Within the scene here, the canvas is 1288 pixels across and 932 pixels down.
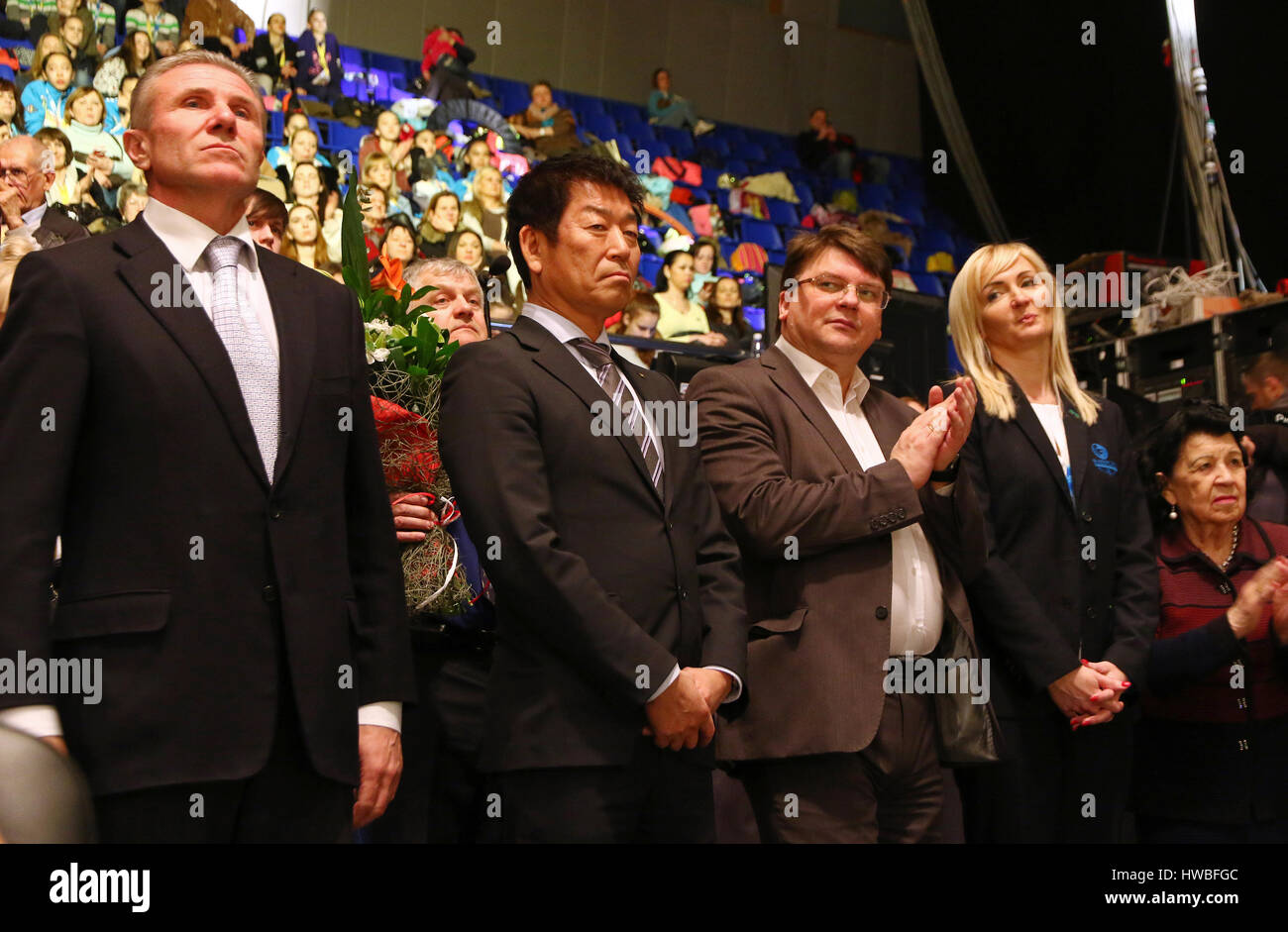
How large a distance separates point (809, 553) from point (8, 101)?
4.78 metres

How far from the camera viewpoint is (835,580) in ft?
6.09

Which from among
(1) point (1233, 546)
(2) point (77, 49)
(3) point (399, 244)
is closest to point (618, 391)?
(1) point (1233, 546)

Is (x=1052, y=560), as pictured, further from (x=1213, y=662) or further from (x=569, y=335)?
(x=569, y=335)

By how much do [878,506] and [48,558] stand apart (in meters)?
1.10

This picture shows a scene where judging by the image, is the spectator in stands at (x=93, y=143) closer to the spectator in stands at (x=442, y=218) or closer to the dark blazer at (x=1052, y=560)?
the spectator in stands at (x=442, y=218)

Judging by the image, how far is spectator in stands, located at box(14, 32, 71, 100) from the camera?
18.7 feet

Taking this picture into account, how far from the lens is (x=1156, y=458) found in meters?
2.47

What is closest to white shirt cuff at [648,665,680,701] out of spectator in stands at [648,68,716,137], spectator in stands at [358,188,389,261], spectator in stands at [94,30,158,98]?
spectator in stands at [358,188,389,261]

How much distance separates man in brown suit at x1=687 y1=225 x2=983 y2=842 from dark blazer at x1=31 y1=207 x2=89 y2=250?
1.66 m

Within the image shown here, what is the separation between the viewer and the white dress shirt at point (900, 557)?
1.87 m

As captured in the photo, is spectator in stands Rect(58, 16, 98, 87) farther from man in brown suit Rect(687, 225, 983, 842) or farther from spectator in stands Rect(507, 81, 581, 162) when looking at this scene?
man in brown suit Rect(687, 225, 983, 842)

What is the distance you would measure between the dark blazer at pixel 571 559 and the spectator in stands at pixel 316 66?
20.2ft
